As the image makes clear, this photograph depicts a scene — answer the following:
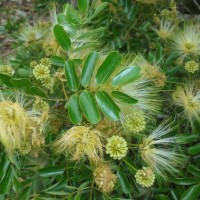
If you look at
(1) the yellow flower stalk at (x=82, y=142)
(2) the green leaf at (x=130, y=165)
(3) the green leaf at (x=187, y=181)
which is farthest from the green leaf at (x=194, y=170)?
(1) the yellow flower stalk at (x=82, y=142)

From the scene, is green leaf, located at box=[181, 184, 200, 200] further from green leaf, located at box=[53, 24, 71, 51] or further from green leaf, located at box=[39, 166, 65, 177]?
green leaf, located at box=[53, 24, 71, 51]

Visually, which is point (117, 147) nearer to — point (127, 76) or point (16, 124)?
point (127, 76)

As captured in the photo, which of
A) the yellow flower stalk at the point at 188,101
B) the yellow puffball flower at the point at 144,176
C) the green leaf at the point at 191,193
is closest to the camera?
the yellow puffball flower at the point at 144,176

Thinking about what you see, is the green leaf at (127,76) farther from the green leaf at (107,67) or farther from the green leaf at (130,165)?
the green leaf at (130,165)

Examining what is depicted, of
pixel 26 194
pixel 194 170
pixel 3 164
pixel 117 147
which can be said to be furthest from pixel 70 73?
pixel 194 170

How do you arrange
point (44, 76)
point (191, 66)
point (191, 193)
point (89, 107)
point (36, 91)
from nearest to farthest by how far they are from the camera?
point (89, 107), point (36, 91), point (44, 76), point (191, 193), point (191, 66)

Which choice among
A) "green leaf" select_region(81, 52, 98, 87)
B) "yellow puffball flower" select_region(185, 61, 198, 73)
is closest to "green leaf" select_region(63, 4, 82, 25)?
"green leaf" select_region(81, 52, 98, 87)
